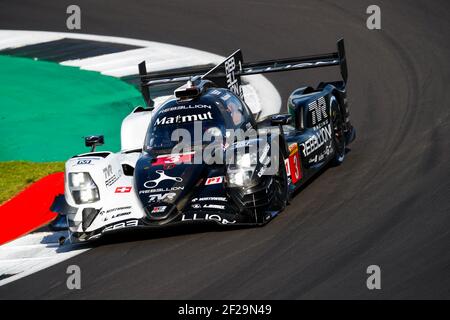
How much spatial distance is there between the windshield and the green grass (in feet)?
8.83

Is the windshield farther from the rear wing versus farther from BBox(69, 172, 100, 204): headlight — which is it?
the rear wing

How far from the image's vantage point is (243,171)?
31.3 ft

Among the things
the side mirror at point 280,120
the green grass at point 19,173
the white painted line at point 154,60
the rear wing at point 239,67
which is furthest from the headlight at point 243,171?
the white painted line at point 154,60

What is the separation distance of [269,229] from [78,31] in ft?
40.0

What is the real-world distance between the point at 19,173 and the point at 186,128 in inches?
143

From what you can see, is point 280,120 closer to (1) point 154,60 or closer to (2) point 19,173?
(2) point 19,173

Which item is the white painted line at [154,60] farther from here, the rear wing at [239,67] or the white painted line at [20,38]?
the rear wing at [239,67]

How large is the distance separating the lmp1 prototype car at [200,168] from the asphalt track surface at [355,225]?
288mm

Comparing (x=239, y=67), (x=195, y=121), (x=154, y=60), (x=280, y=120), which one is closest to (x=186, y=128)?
(x=195, y=121)

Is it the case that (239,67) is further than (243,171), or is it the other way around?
(239,67)

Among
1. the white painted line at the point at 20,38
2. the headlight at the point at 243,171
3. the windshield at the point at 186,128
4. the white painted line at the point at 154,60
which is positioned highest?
the white painted line at the point at 20,38

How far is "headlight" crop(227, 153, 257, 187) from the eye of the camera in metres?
9.48

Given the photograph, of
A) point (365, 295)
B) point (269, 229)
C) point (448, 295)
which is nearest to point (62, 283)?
point (269, 229)

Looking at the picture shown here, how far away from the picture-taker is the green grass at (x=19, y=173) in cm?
1255
